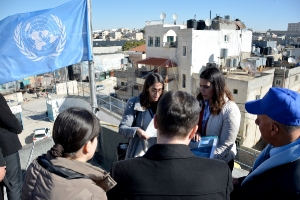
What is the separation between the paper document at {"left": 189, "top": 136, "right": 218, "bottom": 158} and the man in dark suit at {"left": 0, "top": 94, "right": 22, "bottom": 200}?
215 centimetres

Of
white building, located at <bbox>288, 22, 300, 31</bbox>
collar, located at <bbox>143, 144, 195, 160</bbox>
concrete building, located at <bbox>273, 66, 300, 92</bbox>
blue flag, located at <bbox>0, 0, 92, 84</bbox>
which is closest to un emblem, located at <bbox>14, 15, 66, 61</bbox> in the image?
blue flag, located at <bbox>0, 0, 92, 84</bbox>

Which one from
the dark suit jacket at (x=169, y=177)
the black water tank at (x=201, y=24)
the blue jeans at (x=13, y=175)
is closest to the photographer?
the dark suit jacket at (x=169, y=177)

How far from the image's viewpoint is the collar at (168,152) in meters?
1.38

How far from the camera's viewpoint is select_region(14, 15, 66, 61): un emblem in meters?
4.38

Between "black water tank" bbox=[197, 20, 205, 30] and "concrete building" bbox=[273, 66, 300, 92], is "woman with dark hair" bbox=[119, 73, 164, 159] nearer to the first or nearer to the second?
"concrete building" bbox=[273, 66, 300, 92]

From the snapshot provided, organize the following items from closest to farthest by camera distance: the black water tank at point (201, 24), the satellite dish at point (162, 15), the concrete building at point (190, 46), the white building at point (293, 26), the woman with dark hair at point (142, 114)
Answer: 1. the woman with dark hair at point (142, 114)
2. the concrete building at point (190, 46)
3. the black water tank at point (201, 24)
4. the satellite dish at point (162, 15)
5. the white building at point (293, 26)

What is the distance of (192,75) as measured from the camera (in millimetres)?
24688

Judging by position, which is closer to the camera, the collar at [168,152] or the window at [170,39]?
the collar at [168,152]

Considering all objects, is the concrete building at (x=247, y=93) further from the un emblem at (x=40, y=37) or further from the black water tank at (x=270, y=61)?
the un emblem at (x=40, y=37)

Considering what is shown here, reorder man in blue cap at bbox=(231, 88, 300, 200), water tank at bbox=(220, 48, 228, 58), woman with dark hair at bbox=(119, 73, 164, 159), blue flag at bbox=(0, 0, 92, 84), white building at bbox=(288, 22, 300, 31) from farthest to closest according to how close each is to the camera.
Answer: white building at bbox=(288, 22, 300, 31), water tank at bbox=(220, 48, 228, 58), blue flag at bbox=(0, 0, 92, 84), woman with dark hair at bbox=(119, 73, 164, 159), man in blue cap at bbox=(231, 88, 300, 200)

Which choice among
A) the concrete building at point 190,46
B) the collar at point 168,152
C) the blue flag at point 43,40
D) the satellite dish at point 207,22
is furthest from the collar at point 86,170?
the satellite dish at point 207,22

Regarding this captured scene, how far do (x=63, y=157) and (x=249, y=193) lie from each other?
130 cm

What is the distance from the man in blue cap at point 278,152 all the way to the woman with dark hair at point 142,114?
1285mm

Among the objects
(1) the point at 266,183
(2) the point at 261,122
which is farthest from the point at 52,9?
(1) the point at 266,183
